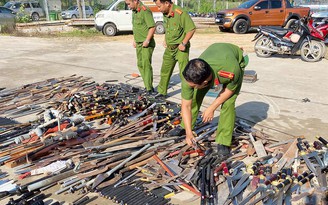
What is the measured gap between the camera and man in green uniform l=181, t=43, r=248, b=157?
3.27 m

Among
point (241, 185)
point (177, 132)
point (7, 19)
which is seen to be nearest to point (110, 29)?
point (7, 19)

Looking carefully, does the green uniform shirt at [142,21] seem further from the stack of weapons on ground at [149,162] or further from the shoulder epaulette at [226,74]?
the shoulder epaulette at [226,74]

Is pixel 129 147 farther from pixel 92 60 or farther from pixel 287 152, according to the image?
pixel 92 60

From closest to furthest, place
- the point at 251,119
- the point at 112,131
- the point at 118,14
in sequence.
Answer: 1. the point at 112,131
2. the point at 251,119
3. the point at 118,14

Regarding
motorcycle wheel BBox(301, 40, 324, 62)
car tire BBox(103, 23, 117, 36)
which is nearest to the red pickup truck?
car tire BBox(103, 23, 117, 36)

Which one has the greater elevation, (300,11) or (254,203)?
(300,11)

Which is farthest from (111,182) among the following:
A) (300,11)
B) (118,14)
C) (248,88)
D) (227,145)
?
(300,11)

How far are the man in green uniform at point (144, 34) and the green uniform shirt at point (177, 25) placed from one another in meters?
0.54

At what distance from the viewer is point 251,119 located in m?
5.69

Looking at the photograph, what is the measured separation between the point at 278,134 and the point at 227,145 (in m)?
1.39

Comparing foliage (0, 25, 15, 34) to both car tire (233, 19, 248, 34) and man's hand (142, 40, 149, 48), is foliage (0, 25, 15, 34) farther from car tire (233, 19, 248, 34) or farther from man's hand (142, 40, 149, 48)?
man's hand (142, 40, 149, 48)

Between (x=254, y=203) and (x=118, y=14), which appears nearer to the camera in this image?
(x=254, y=203)

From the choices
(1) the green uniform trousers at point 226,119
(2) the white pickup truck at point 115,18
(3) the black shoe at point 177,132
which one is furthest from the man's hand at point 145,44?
(2) the white pickup truck at point 115,18

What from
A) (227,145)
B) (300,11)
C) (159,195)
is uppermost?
(300,11)
